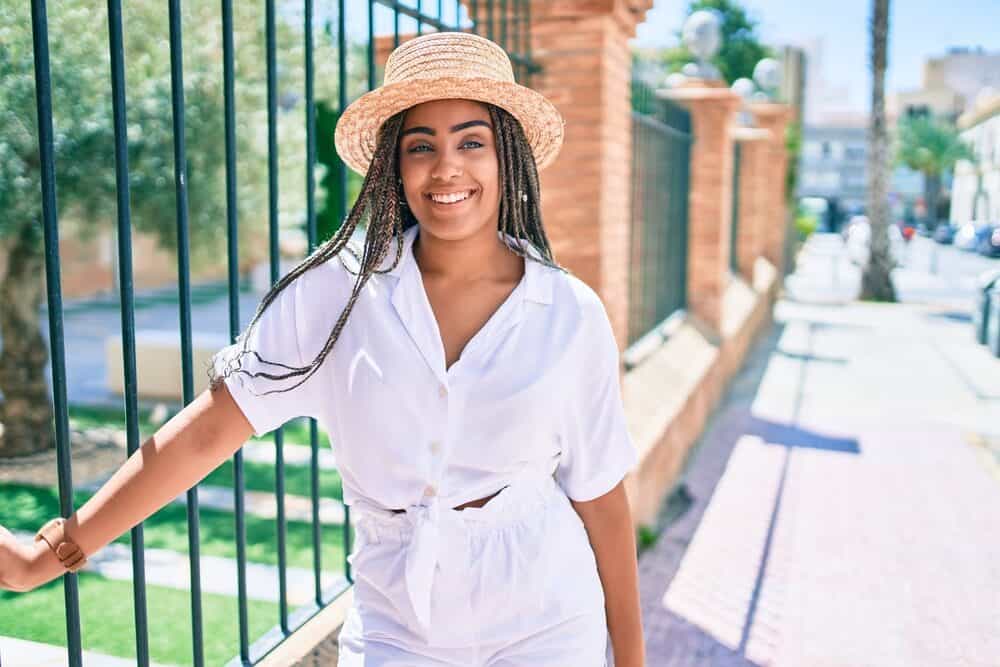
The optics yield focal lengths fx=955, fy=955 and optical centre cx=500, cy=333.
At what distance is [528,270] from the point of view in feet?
5.86

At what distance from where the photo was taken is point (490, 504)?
1675mm

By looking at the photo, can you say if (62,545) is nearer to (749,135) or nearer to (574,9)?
(574,9)

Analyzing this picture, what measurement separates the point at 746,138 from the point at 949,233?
3871 centimetres

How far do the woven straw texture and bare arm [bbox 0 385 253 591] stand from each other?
1.98 ft

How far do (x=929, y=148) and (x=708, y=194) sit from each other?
A: 5713cm

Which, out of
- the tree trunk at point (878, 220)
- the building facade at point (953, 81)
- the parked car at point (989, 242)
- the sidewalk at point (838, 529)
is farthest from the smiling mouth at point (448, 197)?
the building facade at point (953, 81)

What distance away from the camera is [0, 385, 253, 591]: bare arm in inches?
62.6

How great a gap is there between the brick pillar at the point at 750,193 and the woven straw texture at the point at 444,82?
41.6 ft

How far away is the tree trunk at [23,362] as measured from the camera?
789 centimetres

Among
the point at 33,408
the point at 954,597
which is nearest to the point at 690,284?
the point at 954,597

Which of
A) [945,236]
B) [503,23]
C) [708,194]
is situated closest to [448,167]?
[503,23]

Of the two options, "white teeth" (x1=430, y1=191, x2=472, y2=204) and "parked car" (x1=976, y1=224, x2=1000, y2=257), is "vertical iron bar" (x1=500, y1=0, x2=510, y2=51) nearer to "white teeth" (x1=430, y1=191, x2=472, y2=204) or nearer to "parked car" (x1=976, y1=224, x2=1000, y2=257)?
"white teeth" (x1=430, y1=191, x2=472, y2=204)

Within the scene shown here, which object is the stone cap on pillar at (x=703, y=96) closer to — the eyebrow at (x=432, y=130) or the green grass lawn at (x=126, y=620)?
the green grass lawn at (x=126, y=620)

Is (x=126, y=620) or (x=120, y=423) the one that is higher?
(x=126, y=620)
